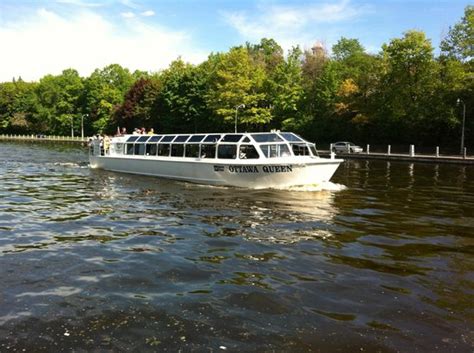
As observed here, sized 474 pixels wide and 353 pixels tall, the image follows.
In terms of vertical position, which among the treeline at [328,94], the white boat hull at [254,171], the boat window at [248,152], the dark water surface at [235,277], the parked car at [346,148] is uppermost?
the treeline at [328,94]

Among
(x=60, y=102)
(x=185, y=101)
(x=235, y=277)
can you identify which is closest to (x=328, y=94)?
(x=185, y=101)

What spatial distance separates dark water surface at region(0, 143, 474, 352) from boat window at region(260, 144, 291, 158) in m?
5.42

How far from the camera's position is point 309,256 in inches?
441

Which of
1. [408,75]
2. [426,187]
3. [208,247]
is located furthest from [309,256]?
[408,75]

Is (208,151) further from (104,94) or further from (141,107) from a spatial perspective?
(104,94)

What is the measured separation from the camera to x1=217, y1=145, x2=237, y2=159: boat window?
82.7 ft

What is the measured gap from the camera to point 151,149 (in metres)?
32.0

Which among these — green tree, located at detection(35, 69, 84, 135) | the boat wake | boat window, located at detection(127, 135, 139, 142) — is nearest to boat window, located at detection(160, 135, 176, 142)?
boat window, located at detection(127, 135, 139, 142)

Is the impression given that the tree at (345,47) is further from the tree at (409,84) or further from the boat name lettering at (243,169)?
the boat name lettering at (243,169)

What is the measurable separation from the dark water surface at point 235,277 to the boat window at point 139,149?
13.8 meters

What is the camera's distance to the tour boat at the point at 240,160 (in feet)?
76.6

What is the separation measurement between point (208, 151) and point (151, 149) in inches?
260

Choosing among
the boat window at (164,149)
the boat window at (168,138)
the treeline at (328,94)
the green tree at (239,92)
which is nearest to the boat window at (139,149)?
the boat window at (164,149)

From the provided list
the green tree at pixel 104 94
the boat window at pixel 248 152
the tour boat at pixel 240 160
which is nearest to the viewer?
the tour boat at pixel 240 160
